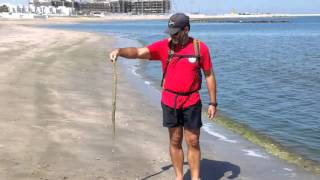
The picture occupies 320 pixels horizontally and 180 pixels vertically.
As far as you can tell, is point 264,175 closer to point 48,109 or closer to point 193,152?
point 193,152

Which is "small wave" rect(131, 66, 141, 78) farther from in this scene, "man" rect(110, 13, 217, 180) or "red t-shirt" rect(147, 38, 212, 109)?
"red t-shirt" rect(147, 38, 212, 109)

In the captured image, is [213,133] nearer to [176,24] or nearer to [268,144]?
[268,144]

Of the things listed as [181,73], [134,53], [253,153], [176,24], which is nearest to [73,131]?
[253,153]

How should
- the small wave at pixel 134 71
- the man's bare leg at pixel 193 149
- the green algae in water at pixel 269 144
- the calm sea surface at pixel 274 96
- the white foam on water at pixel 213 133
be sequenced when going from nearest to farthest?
the man's bare leg at pixel 193 149, the green algae in water at pixel 269 144, the white foam on water at pixel 213 133, the calm sea surface at pixel 274 96, the small wave at pixel 134 71

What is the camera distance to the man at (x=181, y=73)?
5.81 meters

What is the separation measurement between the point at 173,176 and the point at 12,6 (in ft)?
659

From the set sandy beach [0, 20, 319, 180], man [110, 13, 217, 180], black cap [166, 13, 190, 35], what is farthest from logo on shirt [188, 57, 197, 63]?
sandy beach [0, 20, 319, 180]

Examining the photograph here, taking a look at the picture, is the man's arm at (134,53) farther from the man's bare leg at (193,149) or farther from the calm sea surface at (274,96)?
the calm sea surface at (274,96)

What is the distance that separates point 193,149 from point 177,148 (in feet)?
0.63

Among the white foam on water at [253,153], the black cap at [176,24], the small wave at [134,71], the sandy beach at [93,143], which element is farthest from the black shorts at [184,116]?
the small wave at [134,71]

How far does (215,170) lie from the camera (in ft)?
24.0

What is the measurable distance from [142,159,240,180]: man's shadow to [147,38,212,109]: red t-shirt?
131 cm

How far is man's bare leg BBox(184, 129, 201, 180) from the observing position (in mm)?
6038

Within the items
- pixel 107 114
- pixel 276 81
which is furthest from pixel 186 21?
pixel 276 81
